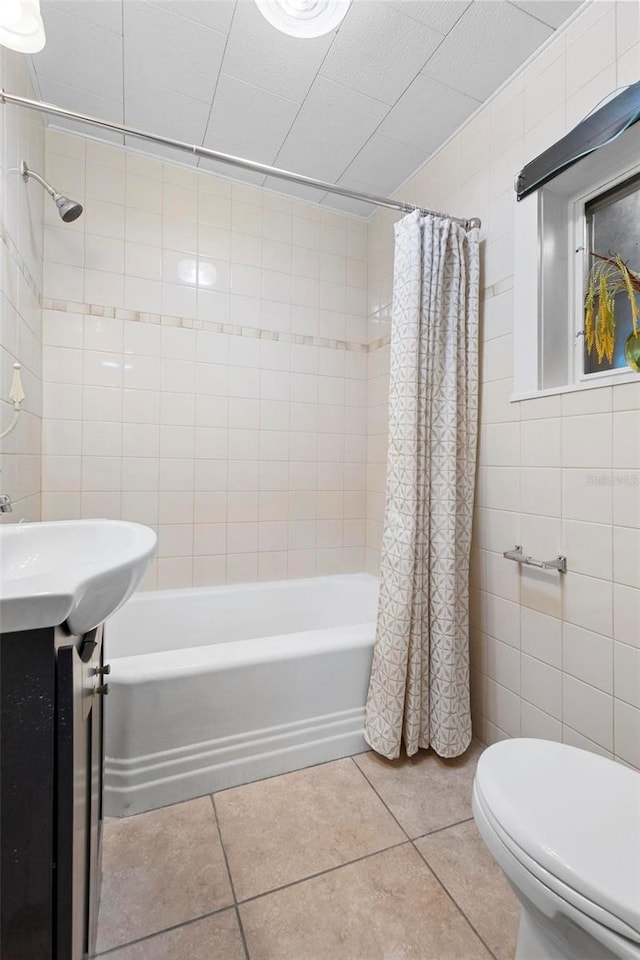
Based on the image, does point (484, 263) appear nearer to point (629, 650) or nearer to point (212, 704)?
point (629, 650)

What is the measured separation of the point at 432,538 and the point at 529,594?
0.38 meters

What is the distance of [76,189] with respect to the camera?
1.92 metres

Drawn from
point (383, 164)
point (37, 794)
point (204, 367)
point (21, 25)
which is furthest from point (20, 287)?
point (383, 164)

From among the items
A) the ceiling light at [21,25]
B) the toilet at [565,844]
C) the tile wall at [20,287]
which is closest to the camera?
the toilet at [565,844]

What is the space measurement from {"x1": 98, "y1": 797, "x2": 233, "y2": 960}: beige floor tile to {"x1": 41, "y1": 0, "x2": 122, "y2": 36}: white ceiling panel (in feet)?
8.59

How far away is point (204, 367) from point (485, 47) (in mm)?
1661

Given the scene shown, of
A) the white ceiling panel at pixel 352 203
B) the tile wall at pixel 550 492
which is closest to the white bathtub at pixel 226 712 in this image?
the tile wall at pixel 550 492

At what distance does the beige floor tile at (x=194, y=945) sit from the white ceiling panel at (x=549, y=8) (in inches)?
108

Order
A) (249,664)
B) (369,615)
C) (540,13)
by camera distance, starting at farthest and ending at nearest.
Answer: (369,615) → (249,664) → (540,13)

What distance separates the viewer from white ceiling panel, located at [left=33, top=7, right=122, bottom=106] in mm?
1424

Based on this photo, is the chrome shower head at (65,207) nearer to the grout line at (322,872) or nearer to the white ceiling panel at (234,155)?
the white ceiling panel at (234,155)

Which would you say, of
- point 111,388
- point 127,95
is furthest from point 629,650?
point 127,95

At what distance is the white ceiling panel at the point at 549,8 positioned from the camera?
1.30m

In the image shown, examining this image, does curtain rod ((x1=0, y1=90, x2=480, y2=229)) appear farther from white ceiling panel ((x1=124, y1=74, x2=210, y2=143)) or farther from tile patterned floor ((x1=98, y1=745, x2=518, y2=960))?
tile patterned floor ((x1=98, y1=745, x2=518, y2=960))
